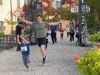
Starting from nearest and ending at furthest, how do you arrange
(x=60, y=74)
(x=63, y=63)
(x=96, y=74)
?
(x=96, y=74) → (x=60, y=74) → (x=63, y=63)

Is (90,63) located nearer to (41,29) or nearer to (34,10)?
(41,29)

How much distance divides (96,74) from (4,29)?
44024 millimetres

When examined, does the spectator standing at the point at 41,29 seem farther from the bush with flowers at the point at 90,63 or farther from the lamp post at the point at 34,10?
the lamp post at the point at 34,10

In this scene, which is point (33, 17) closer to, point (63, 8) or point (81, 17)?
point (81, 17)

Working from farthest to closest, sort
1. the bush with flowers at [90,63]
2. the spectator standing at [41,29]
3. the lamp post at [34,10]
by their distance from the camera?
the lamp post at [34,10] < the spectator standing at [41,29] < the bush with flowers at [90,63]

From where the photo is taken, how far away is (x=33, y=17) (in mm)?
25844

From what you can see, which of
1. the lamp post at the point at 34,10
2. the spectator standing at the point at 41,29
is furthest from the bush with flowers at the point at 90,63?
the lamp post at the point at 34,10

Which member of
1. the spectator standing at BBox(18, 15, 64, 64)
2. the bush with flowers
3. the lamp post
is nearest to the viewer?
the bush with flowers

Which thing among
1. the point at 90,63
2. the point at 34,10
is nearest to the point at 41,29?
the point at 90,63

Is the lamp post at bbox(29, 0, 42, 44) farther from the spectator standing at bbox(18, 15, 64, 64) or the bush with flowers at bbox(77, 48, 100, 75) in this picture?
the bush with flowers at bbox(77, 48, 100, 75)

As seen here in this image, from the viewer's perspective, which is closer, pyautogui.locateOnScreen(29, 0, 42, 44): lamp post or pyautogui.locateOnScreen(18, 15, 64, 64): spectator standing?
pyautogui.locateOnScreen(18, 15, 64, 64): spectator standing

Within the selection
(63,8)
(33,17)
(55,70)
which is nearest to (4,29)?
(33,17)

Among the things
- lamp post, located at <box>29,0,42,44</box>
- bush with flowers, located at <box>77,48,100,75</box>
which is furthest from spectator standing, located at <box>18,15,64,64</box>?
lamp post, located at <box>29,0,42,44</box>

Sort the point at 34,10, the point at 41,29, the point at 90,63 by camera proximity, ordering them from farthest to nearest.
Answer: the point at 34,10
the point at 41,29
the point at 90,63
